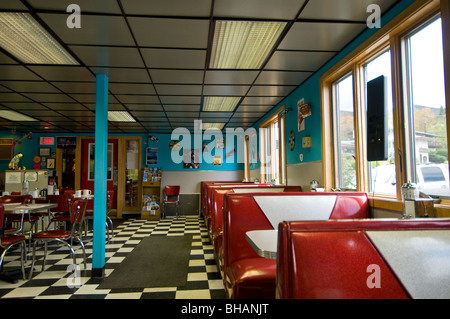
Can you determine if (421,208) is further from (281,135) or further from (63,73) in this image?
(63,73)

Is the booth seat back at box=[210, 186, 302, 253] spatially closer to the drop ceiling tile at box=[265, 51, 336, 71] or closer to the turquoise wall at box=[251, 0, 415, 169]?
the turquoise wall at box=[251, 0, 415, 169]

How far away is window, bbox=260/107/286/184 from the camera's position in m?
6.15

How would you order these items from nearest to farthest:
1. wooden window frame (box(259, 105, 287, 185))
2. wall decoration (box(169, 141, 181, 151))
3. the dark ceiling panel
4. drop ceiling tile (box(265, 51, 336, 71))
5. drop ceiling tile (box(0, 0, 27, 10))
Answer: drop ceiling tile (box(0, 0, 27, 10)), the dark ceiling panel, drop ceiling tile (box(265, 51, 336, 71)), wooden window frame (box(259, 105, 287, 185)), wall decoration (box(169, 141, 181, 151))

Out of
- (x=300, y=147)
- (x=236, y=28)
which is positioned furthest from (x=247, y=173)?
(x=236, y=28)

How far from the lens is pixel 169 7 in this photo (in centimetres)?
260

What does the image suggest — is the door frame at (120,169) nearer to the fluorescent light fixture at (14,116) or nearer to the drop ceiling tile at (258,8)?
the fluorescent light fixture at (14,116)

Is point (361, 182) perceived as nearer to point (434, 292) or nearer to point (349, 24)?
point (349, 24)

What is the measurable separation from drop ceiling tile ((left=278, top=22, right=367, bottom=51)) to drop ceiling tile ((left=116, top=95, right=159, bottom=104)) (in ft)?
9.88

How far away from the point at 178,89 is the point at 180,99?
66cm

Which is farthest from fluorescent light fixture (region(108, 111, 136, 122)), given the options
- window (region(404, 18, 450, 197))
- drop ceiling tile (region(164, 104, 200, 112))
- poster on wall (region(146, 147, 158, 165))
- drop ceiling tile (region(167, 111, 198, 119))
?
window (region(404, 18, 450, 197))

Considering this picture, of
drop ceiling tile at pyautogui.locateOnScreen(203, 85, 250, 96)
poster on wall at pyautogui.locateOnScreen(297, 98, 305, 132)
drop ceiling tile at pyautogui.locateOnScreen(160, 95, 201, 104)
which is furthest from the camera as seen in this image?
drop ceiling tile at pyautogui.locateOnScreen(160, 95, 201, 104)

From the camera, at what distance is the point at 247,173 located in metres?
9.52

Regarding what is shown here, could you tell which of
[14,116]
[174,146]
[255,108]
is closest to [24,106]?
[14,116]
